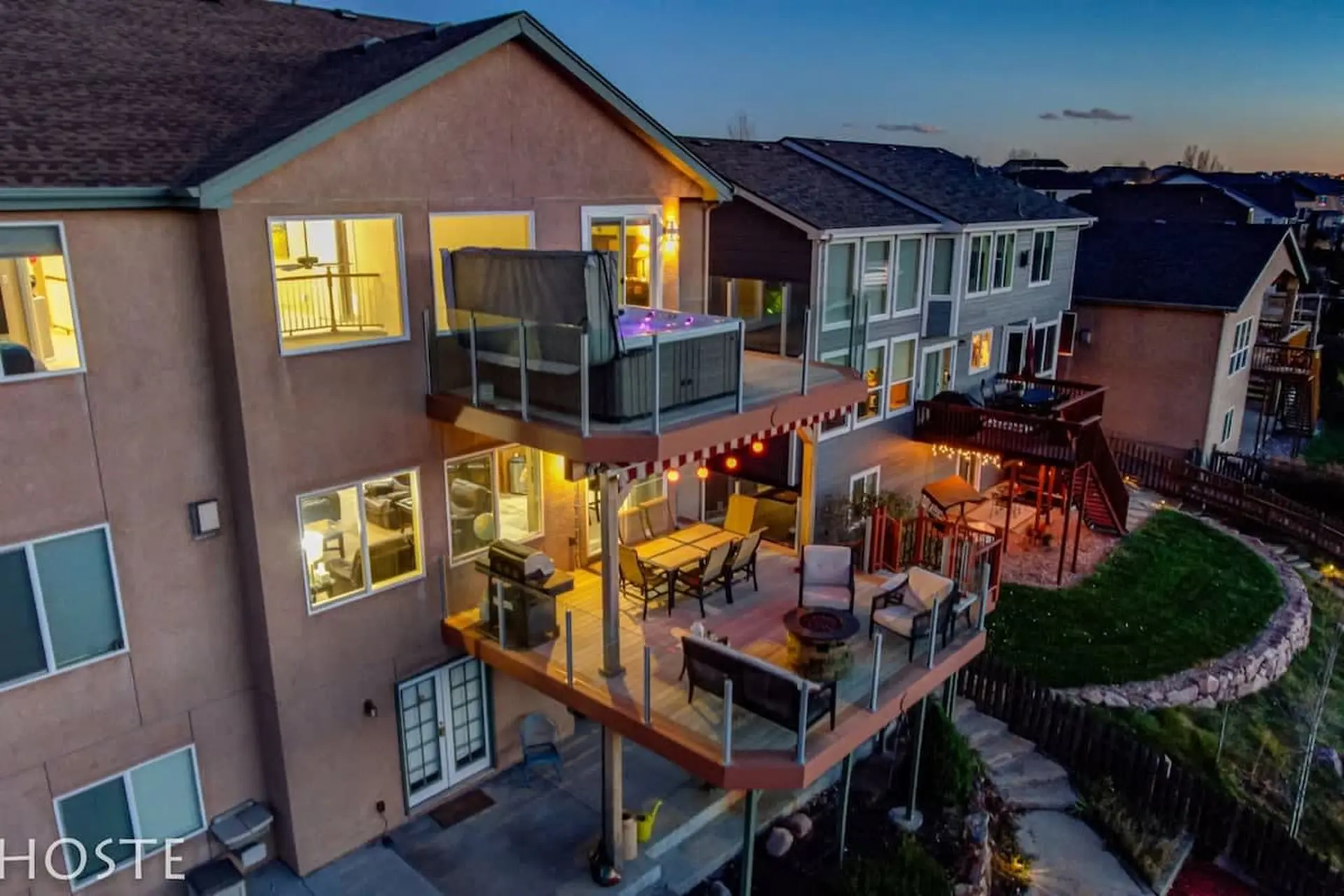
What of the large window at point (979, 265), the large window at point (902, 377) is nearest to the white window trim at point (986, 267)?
the large window at point (979, 265)

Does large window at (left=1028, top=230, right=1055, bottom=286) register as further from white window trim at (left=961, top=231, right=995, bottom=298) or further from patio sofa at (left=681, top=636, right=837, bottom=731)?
patio sofa at (left=681, top=636, right=837, bottom=731)

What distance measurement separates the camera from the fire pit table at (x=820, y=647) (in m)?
10.2

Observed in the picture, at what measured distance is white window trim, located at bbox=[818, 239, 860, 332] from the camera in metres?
18.7

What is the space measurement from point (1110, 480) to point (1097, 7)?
24.0 m

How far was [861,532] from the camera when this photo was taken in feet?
67.8

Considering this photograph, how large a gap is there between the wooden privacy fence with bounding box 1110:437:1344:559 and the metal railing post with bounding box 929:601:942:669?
19958mm

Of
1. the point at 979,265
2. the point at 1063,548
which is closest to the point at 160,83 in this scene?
the point at 979,265

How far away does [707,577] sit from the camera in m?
12.0

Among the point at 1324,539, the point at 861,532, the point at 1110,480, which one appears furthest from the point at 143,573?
the point at 1324,539

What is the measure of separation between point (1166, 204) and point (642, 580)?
52167 mm

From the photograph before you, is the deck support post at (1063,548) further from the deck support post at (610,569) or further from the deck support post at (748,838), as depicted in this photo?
the deck support post at (610,569)

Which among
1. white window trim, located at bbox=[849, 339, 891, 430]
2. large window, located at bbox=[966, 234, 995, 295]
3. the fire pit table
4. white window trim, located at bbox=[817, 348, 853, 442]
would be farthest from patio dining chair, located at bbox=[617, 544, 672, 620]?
large window, located at bbox=[966, 234, 995, 295]

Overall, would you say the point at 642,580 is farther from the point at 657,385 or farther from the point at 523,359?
the point at 523,359

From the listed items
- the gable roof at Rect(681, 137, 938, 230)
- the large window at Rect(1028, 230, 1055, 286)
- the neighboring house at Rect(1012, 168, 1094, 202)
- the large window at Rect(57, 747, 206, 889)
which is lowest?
the large window at Rect(57, 747, 206, 889)
